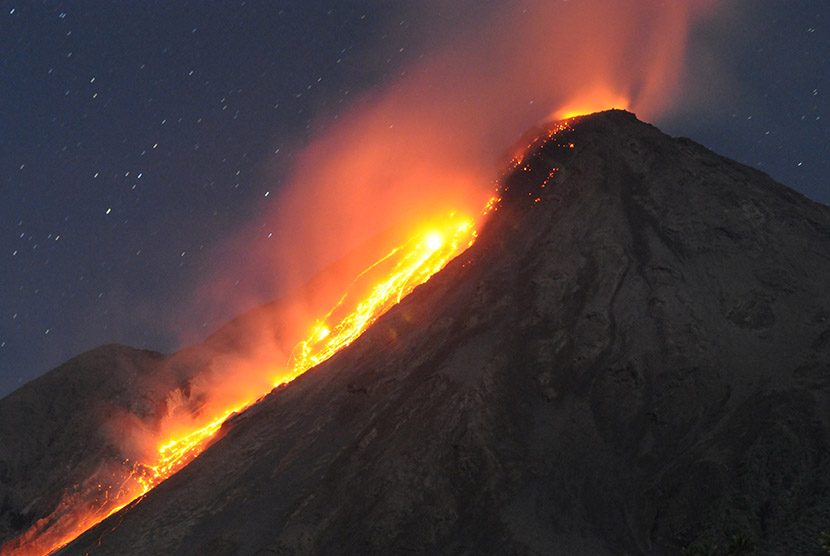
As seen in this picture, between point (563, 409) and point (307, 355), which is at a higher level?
point (307, 355)

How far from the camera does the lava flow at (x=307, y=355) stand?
7050cm

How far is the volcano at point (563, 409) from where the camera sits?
4412 cm

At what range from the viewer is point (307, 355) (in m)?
90.7

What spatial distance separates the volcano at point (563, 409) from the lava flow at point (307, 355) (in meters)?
2.75

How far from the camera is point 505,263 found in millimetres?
72000

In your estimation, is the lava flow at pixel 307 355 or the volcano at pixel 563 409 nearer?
the volcano at pixel 563 409

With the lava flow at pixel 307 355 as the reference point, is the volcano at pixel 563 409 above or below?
below

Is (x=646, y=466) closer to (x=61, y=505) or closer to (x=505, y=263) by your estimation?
(x=505, y=263)

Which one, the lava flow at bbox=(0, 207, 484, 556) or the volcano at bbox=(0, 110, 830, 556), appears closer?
the volcano at bbox=(0, 110, 830, 556)

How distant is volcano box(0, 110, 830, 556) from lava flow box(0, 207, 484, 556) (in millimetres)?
2752

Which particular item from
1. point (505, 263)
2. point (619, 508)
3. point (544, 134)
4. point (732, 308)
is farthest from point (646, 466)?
point (544, 134)

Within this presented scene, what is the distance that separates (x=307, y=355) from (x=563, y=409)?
4306 cm

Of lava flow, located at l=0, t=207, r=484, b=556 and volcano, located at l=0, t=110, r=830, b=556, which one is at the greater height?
lava flow, located at l=0, t=207, r=484, b=556

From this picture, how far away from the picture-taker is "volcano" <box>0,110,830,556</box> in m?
44.1
